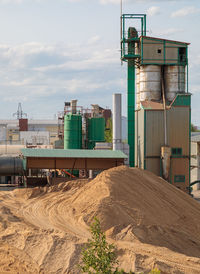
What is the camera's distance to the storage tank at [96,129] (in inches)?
1886

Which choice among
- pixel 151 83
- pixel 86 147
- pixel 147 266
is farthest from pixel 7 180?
pixel 147 266

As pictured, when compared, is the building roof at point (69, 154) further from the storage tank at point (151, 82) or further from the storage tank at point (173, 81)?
the storage tank at point (173, 81)

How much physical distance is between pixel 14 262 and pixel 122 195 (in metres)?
9.52

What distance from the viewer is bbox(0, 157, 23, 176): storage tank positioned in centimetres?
3584

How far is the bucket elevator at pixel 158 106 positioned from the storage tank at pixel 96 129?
5769 millimetres

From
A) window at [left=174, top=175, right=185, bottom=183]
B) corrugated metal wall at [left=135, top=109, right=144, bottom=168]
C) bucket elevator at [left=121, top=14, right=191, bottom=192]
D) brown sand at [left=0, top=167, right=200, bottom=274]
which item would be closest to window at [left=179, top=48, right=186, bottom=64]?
bucket elevator at [left=121, top=14, right=191, bottom=192]

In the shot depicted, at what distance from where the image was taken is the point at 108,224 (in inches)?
887

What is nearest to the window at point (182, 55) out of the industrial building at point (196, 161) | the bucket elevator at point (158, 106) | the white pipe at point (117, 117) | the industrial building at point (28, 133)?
the bucket elevator at point (158, 106)

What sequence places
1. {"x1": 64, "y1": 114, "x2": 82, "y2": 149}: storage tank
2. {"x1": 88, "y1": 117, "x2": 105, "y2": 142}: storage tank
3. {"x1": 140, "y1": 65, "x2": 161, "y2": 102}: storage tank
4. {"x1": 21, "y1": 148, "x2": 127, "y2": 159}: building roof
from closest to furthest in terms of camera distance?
{"x1": 21, "y1": 148, "x2": 127, "y2": 159}: building roof < {"x1": 140, "y1": 65, "x2": 161, "y2": 102}: storage tank < {"x1": 64, "y1": 114, "x2": 82, "y2": 149}: storage tank < {"x1": 88, "y1": 117, "x2": 105, "y2": 142}: storage tank

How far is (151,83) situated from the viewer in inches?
1652

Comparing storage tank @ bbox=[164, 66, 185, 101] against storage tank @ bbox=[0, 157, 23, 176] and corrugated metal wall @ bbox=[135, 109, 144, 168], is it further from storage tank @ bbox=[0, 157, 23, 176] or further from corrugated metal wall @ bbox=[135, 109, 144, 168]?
storage tank @ bbox=[0, 157, 23, 176]

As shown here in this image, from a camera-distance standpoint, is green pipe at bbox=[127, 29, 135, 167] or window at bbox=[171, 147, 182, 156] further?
green pipe at bbox=[127, 29, 135, 167]

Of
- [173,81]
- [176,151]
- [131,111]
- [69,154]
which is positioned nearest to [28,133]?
[131,111]

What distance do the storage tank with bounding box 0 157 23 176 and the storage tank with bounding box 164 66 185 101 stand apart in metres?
16.5
